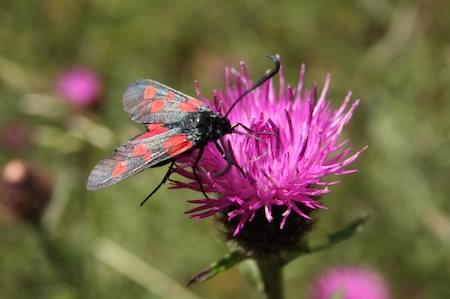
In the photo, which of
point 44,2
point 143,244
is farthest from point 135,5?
point 143,244

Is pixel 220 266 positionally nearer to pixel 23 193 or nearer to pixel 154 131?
pixel 154 131

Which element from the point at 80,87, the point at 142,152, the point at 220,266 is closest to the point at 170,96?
the point at 142,152

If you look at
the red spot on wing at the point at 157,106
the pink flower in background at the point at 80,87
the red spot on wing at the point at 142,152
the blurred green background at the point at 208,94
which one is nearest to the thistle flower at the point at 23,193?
the blurred green background at the point at 208,94

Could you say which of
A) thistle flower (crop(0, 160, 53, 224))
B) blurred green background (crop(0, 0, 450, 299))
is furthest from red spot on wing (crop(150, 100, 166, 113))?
thistle flower (crop(0, 160, 53, 224))

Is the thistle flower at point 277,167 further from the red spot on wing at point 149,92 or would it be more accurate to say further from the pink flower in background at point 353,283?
the pink flower in background at point 353,283

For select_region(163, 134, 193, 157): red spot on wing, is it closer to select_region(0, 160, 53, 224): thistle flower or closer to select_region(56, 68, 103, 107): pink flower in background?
select_region(0, 160, 53, 224): thistle flower
